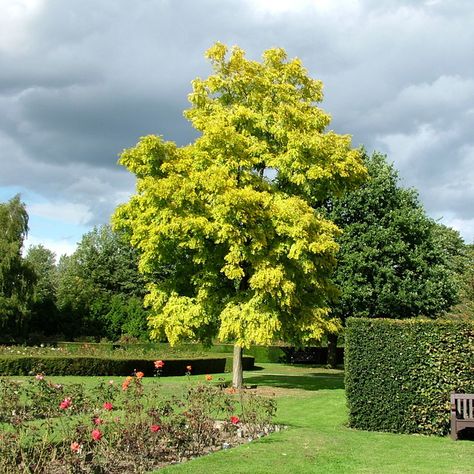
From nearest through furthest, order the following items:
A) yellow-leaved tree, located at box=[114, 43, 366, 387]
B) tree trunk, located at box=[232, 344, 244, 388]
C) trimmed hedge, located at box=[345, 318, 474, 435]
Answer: trimmed hedge, located at box=[345, 318, 474, 435]
yellow-leaved tree, located at box=[114, 43, 366, 387]
tree trunk, located at box=[232, 344, 244, 388]

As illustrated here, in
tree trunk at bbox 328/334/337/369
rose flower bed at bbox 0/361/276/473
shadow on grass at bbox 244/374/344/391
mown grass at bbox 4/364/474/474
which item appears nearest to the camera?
rose flower bed at bbox 0/361/276/473

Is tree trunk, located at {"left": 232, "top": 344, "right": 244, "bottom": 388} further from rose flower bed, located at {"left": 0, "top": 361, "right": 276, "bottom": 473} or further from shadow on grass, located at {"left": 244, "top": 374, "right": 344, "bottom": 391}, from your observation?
rose flower bed, located at {"left": 0, "top": 361, "right": 276, "bottom": 473}

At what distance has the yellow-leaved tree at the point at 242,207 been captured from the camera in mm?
15961

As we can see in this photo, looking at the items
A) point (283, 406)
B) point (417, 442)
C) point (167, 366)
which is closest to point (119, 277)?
point (167, 366)

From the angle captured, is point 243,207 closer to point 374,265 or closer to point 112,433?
point 112,433

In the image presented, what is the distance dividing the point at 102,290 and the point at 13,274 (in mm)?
13711

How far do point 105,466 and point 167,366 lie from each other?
16.8 meters

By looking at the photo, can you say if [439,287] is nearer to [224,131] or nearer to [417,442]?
[224,131]

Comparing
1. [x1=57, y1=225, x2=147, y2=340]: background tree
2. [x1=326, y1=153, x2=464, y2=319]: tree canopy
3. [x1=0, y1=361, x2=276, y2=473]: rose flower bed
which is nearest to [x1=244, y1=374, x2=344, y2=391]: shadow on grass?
[x1=326, y1=153, x2=464, y2=319]: tree canopy

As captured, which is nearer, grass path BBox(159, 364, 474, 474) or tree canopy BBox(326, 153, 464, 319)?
grass path BBox(159, 364, 474, 474)

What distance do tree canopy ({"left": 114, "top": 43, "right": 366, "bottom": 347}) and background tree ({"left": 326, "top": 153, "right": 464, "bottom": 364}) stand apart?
6.63 m

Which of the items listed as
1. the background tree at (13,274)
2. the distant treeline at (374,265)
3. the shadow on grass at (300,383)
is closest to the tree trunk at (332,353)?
the distant treeline at (374,265)

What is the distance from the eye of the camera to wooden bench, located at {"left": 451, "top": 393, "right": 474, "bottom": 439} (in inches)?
400

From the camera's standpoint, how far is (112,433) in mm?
6926
